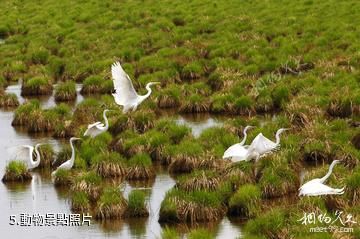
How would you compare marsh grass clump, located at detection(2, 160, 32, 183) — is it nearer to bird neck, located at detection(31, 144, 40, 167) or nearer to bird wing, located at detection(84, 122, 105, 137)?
bird neck, located at detection(31, 144, 40, 167)

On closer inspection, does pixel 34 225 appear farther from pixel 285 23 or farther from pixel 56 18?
pixel 56 18

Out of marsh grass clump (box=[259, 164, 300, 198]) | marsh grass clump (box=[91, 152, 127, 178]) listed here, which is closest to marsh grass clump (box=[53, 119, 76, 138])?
marsh grass clump (box=[91, 152, 127, 178])

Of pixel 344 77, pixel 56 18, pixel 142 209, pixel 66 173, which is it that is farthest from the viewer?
pixel 56 18

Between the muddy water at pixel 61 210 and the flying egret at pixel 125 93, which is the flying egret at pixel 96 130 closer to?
the flying egret at pixel 125 93

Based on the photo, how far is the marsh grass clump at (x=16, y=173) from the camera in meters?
21.8

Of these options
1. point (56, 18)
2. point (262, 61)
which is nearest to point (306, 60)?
point (262, 61)

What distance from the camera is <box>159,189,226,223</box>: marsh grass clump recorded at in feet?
58.6

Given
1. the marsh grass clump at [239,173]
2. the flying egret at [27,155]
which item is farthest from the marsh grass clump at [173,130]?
the marsh grass clump at [239,173]

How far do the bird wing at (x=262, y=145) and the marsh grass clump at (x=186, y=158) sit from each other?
209cm

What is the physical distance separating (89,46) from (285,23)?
29.9 feet

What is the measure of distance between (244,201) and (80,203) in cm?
362

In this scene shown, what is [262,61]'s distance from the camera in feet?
110

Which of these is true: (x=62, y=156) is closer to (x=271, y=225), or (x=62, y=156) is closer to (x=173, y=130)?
(x=173, y=130)

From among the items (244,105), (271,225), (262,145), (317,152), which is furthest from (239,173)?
(244,105)
